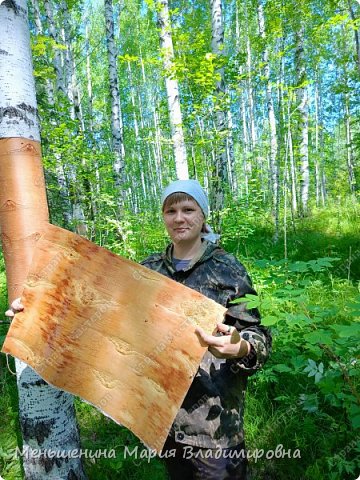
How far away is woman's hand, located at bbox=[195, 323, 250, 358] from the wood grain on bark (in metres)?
0.04

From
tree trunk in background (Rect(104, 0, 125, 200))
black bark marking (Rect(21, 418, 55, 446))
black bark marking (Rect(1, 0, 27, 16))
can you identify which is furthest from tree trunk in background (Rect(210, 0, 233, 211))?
black bark marking (Rect(21, 418, 55, 446))

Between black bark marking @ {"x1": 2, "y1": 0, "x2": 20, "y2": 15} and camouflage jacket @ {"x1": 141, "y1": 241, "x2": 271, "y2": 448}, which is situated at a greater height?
black bark marking @ {"x1": 2, "y1": 0, "x2": 20, "y2": 15}

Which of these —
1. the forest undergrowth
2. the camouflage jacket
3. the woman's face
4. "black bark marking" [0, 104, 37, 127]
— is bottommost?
the forest undergrowth

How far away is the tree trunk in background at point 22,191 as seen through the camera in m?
1.73

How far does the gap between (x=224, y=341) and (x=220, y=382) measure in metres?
0.41

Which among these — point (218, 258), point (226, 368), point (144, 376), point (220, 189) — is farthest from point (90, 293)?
point (220, 189)

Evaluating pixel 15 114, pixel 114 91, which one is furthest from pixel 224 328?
pixel 114 91

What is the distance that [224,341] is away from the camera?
1.29 meters

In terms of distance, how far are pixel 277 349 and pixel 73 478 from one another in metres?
1.99

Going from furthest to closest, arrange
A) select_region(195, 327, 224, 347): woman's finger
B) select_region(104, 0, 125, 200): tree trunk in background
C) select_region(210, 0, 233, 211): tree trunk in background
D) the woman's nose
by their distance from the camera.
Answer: select_region(104, 0, 125, 200): tree trunk in background < select_region(210, 0, 233, 211): tree trunk in background < the woman's nose < select_region(195, 327, 224, 347): woman's finger

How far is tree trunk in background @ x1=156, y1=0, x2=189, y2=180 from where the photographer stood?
577cm

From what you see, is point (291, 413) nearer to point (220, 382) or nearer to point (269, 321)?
point (220, 382)

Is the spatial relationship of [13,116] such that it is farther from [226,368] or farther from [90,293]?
[226,368]

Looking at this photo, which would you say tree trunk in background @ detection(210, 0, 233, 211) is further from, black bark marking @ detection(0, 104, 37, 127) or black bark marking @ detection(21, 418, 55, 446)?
black bark marking @ detection(21, 418, 55, 446)
